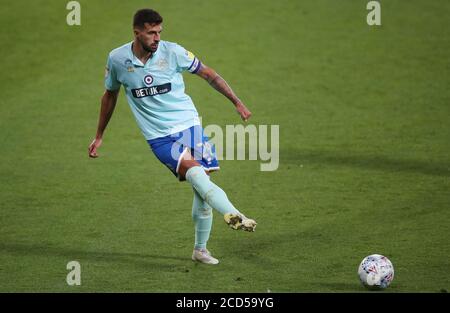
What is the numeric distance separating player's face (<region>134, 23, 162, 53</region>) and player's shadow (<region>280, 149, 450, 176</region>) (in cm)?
409

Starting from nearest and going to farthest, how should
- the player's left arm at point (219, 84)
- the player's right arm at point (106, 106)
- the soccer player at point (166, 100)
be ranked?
1. the soccer player at point (166, 100)
2. the player's left arm at point (219, 84)
3. the player's right arm at point (106, 106)

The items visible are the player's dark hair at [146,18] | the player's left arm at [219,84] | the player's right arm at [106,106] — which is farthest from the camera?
the player's right arm at [106,106]

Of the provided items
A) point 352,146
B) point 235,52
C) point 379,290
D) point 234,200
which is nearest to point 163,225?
point 234,200

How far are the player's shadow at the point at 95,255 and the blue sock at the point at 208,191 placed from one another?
772 millimetres

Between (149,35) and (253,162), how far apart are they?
4.18 meters

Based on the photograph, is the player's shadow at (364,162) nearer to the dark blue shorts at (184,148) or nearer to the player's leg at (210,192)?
the dark blue shorts at (184,148)

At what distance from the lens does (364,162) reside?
1116 centimetres

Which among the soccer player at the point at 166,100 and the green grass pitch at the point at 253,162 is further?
the green grass pitch at the point at 253,162

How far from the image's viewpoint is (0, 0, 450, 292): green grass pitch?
7.76 meters

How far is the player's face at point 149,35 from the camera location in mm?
7375

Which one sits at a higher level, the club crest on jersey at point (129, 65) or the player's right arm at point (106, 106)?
the club crest on jersey at point (129, 65)

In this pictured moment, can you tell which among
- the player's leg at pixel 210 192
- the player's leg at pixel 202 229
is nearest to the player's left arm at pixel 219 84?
the player's leg at pixel 210 192

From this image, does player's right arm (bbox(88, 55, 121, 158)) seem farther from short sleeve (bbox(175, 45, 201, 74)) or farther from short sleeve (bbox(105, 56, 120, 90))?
short sleeve (bbox(175, 45, 201, 74))

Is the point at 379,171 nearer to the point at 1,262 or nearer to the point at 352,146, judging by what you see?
the point at 352,146
